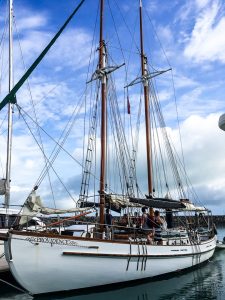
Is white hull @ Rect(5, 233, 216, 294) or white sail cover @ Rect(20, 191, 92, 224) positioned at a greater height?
white sail cover @ Rect(20, 191, 92, 224)

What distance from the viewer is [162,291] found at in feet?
62.4

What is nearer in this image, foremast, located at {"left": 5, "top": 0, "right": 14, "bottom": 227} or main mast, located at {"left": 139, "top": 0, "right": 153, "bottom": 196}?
foremast, located at {"left": 5, "top": 0, "right": 14, "bottom": 227}

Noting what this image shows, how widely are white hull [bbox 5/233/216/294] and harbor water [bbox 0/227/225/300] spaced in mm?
508

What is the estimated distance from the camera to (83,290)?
18.3 metres

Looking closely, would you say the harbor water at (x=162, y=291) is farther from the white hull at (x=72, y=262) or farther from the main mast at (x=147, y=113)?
the main mast at (x=147, y=113)

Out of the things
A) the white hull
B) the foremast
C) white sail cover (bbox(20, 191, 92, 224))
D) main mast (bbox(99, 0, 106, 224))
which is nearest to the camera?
the white hull

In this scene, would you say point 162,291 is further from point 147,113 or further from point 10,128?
point 147,113

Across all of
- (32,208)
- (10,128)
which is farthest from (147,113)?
(32,208)

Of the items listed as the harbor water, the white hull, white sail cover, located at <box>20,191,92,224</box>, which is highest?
white sail cover, located at <box>20,191,92,224</box>

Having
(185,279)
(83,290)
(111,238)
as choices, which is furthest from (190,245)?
(83,290)

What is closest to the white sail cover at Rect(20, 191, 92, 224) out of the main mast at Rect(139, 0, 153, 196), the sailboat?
the sailboat

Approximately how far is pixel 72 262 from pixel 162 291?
514 cm

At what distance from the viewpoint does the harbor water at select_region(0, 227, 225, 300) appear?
57.5 ft

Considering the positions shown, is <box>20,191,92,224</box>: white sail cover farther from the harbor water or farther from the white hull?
the harbor water
